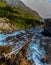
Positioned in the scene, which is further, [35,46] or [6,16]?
[6,16]

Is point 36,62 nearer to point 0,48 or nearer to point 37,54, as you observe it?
point 37,54

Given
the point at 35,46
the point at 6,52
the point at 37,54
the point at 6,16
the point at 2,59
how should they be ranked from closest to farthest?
the point at 2,59, the point at 6,52, the point at 37,54, the point at 35,46, the point at 6,16

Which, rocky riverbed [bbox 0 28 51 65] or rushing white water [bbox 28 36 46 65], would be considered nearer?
rocky riverbed [bbox 0 28 51 65]

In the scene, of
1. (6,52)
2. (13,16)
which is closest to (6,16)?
(13,16)

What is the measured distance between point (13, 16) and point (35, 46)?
2232 centimetres

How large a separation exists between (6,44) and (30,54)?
2083mm

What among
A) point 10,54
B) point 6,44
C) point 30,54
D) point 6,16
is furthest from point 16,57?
point 6,16

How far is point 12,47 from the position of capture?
603 inches

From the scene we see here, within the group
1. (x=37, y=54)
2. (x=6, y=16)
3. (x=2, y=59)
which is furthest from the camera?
(x=6, y=16)

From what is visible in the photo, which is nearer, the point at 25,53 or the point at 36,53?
the point at 25,53

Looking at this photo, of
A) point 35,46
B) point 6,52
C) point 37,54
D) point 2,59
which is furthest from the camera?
point 35,46

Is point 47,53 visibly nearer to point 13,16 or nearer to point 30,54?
point 30,54

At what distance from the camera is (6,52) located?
554 inches

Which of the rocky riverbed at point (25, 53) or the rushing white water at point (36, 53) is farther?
the rushing white water at point (36, 53)
